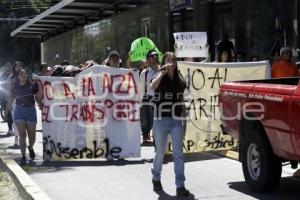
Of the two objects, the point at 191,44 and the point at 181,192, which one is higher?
the point at 191,44

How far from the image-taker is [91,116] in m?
10.5

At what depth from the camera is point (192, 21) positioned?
69.8 feet

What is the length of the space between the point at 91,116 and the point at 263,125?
389 centimetres

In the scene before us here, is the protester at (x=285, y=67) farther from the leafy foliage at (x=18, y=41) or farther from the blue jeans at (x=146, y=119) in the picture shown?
the leafy foliage at (x=18, y=41)

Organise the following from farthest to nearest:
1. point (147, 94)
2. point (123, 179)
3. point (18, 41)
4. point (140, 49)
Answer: point (18, 41)
point (140, 49)
point (147, 94)
point (123, 179)

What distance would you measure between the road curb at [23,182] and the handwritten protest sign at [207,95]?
2.93 metres

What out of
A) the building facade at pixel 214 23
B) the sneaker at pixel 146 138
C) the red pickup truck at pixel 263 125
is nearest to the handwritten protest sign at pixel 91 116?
the sneaker at pixel 146 138

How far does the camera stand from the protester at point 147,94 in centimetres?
933

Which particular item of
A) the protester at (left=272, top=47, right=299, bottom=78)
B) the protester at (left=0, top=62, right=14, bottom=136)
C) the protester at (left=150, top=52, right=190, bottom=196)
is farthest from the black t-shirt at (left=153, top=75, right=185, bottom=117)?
the protester at (left=0, top=62, right=14, bottom=136)

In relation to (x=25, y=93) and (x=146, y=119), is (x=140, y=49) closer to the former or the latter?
(x=146, y=119)

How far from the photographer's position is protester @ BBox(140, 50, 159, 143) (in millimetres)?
9327

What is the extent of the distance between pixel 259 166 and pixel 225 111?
1.14m

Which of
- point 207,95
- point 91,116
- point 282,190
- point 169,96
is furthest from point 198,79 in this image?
point 282,190

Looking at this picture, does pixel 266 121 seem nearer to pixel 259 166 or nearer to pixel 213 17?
pixel 259 166
